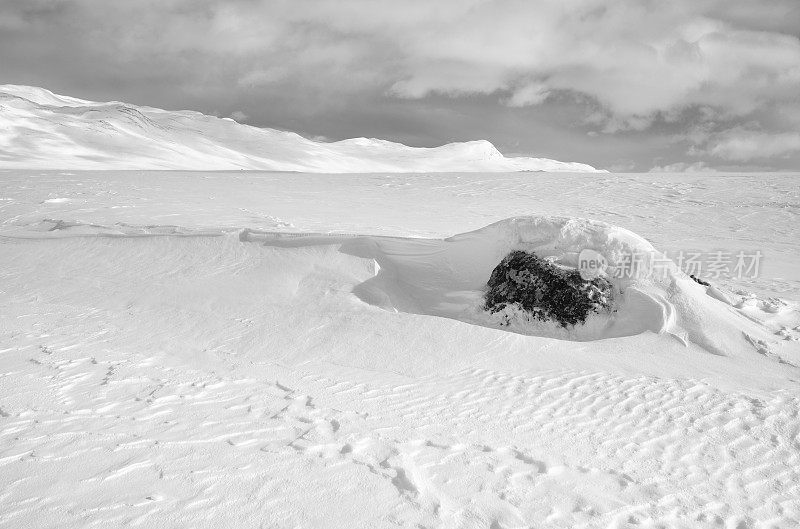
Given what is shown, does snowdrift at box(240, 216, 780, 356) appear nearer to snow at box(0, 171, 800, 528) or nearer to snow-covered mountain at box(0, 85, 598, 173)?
snow at box(0, 171, 800, 528)

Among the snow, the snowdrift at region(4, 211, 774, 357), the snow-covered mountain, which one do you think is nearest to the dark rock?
the snowdrift at region(4, 211, 774, 357)

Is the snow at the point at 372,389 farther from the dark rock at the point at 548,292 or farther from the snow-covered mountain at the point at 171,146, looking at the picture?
the snow-covered mountain at the point at 171,146

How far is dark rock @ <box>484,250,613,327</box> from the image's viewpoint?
17.5 ft

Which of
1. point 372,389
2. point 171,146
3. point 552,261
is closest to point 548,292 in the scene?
point 552,261

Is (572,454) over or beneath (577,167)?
beneath

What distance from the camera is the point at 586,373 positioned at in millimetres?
4461

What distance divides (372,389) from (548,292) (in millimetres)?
2454

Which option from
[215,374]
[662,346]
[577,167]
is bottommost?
[215,374]

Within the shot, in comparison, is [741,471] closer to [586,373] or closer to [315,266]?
[586,373]

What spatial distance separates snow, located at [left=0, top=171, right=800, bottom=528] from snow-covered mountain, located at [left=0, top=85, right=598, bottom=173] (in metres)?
47.8

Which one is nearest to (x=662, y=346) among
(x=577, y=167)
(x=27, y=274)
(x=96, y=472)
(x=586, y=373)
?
(x=586, y=373)

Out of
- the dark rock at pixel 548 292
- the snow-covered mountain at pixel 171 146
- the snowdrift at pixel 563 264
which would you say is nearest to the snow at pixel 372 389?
the snowdrift at pixel 563 264

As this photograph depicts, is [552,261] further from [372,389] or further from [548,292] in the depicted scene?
[372,389]

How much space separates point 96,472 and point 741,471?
3.86 m
